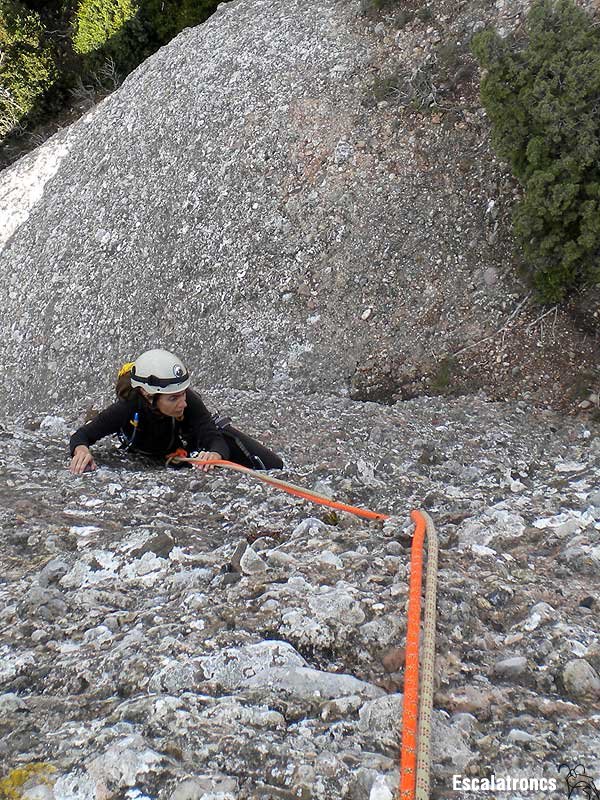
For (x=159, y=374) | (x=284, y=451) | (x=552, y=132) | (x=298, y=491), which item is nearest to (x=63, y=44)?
(x=552, y=132)

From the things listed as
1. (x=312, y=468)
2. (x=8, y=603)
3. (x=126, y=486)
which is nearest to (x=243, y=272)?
(x=312, y=468)

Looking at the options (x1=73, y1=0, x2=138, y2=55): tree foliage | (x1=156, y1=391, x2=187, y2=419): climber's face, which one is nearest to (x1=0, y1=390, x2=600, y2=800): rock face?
(x1=156, y1=391, x2=187, y2=419): climber's face

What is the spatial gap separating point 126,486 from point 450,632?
297 centimetres

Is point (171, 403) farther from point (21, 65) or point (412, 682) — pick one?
point (21, 65)

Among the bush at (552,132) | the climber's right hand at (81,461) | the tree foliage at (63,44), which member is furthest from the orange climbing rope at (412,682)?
the tree foliage at (63,44)

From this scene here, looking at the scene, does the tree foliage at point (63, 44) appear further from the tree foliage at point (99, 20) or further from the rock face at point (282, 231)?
the rock face at point (282, 231)

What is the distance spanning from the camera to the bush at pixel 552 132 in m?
7.12

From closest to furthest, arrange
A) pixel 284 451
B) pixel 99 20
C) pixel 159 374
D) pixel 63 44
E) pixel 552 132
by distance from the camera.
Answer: pixel 159 374 < pixel 284 451 < pixel 552 132 < pixel 99 20 < pixel 63 44

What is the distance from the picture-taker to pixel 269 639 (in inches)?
117

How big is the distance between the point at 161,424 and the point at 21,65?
1944 centimetres

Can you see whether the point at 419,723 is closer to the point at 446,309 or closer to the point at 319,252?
the point at 446,309

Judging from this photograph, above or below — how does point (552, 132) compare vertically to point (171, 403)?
below

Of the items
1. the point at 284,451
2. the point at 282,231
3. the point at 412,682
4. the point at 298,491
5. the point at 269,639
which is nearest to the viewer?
the point at 412,682

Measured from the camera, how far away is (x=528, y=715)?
101 inches
